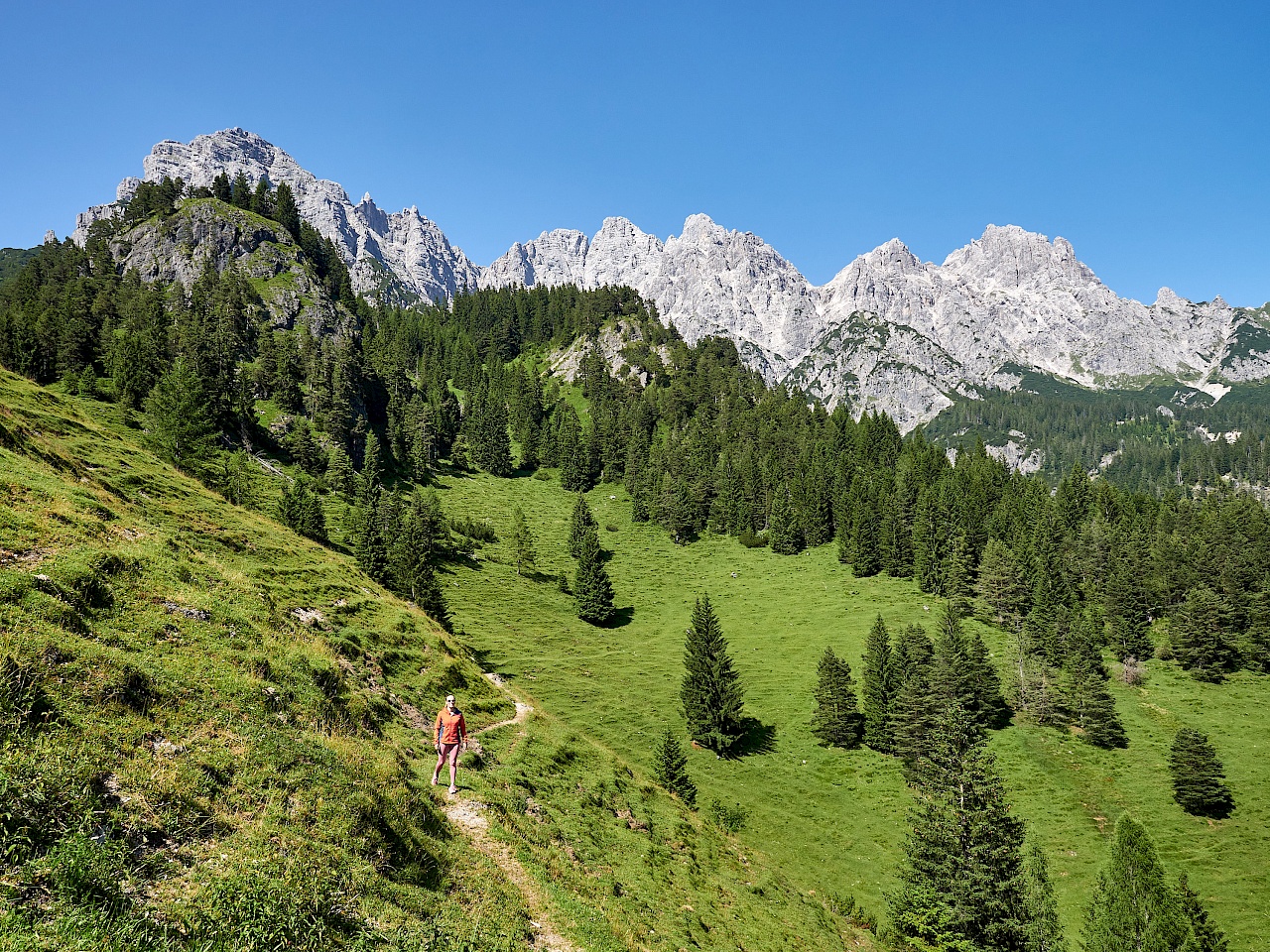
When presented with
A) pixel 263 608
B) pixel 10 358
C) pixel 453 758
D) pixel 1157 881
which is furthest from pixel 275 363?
pixel 1157 881

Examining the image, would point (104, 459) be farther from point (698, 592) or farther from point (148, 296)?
point (148, 296)

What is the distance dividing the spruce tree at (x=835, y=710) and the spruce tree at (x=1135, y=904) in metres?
32.3

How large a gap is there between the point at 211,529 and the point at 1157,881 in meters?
63.0

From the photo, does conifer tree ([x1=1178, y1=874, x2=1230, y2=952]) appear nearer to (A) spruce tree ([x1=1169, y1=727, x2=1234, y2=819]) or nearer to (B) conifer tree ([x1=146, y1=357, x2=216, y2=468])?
(A) spruce tree ([x1=1169, y1=727, x2=1234, y2=819])

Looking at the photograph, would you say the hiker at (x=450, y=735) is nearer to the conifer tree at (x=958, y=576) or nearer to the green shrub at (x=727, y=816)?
the green shrub at (x=727, y=816)

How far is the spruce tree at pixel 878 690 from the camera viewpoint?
2773 inches

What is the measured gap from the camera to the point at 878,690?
238 ft

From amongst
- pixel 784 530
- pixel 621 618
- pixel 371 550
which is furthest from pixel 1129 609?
pixel 371 550

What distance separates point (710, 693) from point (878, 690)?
21706mm

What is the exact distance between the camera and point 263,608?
977 inches

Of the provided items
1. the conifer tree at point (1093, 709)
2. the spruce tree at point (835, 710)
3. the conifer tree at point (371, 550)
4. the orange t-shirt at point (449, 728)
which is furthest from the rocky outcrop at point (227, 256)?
the conifer tree at point (1093, 709)

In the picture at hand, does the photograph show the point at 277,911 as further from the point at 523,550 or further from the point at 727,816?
the point at 523,550

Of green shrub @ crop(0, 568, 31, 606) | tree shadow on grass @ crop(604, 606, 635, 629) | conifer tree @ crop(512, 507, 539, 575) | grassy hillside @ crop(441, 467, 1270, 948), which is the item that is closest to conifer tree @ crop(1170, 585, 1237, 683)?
grassy hillside @ crop(441, 467, 1270, 948)

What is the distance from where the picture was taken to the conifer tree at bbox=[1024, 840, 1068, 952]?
3403cm
